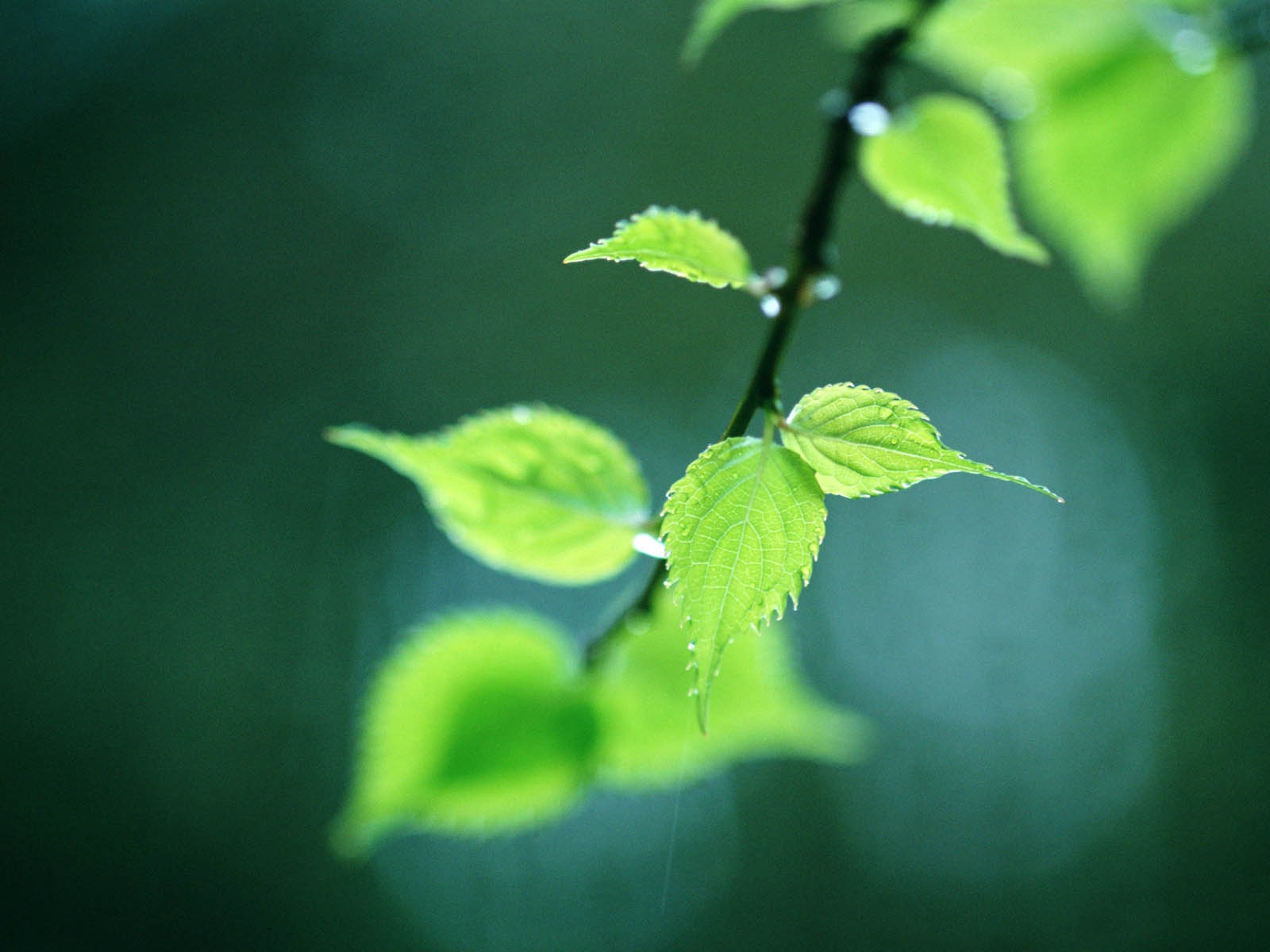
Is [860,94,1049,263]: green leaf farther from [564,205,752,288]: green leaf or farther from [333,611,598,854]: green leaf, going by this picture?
[333,611,598,854]: green leaf

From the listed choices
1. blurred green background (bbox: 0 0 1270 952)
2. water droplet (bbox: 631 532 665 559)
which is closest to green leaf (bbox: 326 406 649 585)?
water droplet (bbox: 631 532 665 559)

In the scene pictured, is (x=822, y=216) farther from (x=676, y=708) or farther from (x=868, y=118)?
(x=676, y=708)

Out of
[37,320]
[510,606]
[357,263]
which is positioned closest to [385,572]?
[357,263]

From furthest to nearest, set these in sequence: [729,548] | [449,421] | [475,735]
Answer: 1. [449,421]
2. [475,735]
3. [729,548]

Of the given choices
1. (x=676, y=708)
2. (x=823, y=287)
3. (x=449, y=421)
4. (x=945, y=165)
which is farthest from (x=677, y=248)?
(x=449, y=421)

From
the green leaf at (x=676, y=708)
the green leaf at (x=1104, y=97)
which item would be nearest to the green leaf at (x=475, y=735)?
the green leaf at (x=676, y=708)

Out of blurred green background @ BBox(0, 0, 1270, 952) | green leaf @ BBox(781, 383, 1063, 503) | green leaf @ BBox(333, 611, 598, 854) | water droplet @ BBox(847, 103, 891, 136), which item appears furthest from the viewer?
blurred green background @ BBox(0, 0, 1270, 952)

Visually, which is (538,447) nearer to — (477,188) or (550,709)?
(550,709)
